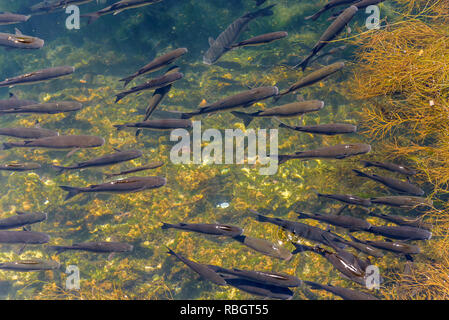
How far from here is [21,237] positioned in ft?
15.4

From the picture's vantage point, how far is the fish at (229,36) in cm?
638

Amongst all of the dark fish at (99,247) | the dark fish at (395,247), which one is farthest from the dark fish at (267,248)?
the dark fish at (99,247)

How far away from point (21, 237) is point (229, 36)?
639 cm

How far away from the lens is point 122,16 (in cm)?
782

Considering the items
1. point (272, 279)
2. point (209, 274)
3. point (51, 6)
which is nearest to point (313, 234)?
point (272, 279)

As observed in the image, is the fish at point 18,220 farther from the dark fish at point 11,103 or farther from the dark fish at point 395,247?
the dark fish at point 395,247

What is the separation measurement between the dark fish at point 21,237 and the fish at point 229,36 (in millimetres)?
5583

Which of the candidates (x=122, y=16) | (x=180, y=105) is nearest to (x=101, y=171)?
(x=180, y=105)

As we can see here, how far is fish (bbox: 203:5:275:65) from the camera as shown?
6.38 meters

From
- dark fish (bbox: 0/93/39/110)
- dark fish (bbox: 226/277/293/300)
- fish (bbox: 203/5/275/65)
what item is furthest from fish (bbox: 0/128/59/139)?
dark fish (bbox: 226/277/293/300)

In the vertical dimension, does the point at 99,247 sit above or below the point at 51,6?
below

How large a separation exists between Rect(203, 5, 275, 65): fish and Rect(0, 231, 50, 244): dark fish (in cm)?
558

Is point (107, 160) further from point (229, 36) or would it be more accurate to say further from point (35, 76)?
point (229, 36)

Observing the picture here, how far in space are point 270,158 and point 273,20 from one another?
447cm
